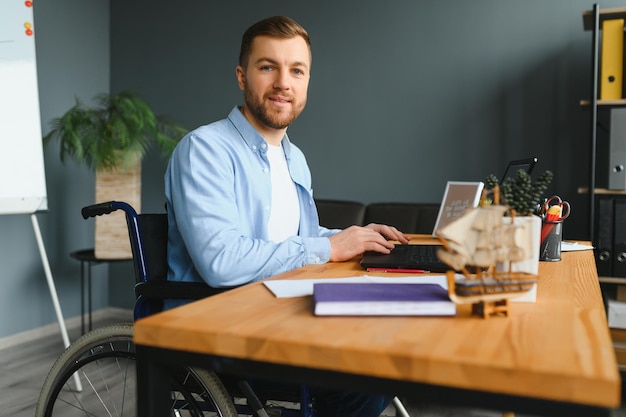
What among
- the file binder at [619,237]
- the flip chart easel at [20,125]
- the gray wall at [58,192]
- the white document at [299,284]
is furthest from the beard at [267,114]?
the gray wall at [58,192]

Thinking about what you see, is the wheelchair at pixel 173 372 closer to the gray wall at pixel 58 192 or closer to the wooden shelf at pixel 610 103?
the wooden shelf at pixel 610 103

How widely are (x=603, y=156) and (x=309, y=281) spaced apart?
2.46 meters

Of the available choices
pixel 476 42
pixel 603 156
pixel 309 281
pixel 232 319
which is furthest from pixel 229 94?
pixel 232 319

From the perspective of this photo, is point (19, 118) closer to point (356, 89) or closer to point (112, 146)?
point (112, 146)

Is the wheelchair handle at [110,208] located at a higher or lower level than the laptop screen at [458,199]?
higher

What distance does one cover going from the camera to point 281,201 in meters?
1.67

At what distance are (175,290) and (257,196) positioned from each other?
1.23 ft

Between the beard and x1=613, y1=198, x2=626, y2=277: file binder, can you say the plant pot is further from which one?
x1=613, y1=198, x2=626, y2=277: file binder

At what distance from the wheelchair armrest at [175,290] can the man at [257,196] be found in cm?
2

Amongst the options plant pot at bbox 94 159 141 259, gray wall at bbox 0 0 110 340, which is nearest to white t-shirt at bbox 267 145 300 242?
plant pot at bbox 94 159 141 259

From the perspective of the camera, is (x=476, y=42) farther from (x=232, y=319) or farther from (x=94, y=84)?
(x=232, y=319)

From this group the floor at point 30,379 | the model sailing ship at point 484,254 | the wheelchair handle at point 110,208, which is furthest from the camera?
the floor at point 30,379

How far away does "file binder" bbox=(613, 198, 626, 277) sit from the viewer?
264cm

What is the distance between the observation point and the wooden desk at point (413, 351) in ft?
1.88
